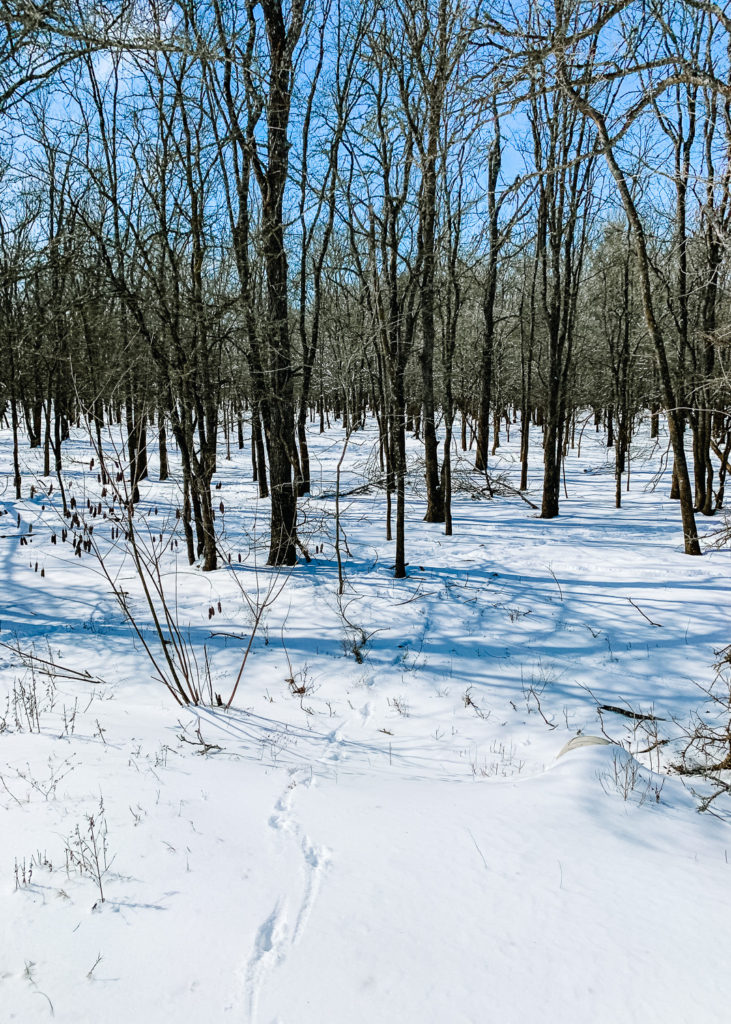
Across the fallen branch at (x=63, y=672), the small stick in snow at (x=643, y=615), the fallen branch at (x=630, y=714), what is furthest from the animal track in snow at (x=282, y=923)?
the small stick in snow at (x=643, y=615)

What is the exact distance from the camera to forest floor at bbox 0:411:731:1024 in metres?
2.09

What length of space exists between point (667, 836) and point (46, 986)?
2.91 m

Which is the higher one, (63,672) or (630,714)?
(63,672)

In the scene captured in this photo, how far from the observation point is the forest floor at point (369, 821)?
2086 millimetres

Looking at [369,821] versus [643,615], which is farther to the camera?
[643,615]

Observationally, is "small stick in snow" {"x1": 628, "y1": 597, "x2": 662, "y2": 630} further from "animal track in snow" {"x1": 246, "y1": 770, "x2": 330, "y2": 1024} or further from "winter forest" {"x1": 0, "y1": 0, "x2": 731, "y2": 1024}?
"animal track in snow" {"x1": 246, "y1": 770, "x2": 330, "y2": 1024}

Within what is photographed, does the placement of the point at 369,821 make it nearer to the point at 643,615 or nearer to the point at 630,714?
the point at 630,714

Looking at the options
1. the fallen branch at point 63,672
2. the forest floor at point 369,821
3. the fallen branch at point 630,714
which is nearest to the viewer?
the forest floor at point 369,821

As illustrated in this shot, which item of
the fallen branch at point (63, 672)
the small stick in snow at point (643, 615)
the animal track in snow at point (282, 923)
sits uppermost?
the animal track in snow at point (282, 923)

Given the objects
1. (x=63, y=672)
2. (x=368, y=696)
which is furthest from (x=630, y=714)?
(x=63, y=672)

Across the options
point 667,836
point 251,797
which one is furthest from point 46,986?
point 667,836

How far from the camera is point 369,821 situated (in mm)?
3256

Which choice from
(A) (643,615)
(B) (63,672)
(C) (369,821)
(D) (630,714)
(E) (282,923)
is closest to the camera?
(E) (282,923)

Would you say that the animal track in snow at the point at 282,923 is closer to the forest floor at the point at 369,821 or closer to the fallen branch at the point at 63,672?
the forest floor at the point at 369,821
